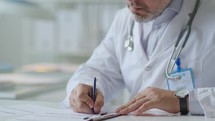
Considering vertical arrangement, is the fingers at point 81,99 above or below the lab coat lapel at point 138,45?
below

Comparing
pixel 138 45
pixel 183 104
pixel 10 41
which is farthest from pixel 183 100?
pixel 10 41

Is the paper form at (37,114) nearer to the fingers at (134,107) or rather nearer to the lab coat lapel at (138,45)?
the fingers at (134,107)

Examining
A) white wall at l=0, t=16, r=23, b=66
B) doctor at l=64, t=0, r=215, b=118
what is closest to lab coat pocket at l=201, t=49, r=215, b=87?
doctor at l=64, t=0, r=215, b=118

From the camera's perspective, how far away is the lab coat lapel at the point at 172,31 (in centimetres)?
138

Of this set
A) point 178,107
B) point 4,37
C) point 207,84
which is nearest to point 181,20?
point 207,84

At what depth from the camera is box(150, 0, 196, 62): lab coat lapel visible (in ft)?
4.51

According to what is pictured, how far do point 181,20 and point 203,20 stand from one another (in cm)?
8

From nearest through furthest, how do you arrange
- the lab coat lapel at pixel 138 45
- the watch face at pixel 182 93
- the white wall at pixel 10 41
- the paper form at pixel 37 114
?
the paper form at pixel 37 114 → the watch face at pixel 182 93 → the lab coat lapel at pixel 138 45 → the white wall at pixel 10 41

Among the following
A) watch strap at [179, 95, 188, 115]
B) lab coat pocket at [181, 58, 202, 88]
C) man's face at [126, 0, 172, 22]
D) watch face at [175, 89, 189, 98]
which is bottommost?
watch strap at [179, 95, 188, 115]

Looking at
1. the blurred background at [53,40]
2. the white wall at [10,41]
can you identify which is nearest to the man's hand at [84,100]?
the blurred background at [53,40]

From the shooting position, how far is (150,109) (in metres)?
1.17

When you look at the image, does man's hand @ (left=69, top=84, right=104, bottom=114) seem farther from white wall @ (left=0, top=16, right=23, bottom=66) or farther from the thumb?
white wall @ (left=0, top=16, right=23, bottom=66)

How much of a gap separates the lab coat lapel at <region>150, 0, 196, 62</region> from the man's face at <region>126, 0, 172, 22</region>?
0.23ft

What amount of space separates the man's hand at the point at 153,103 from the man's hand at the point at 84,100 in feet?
0.29
